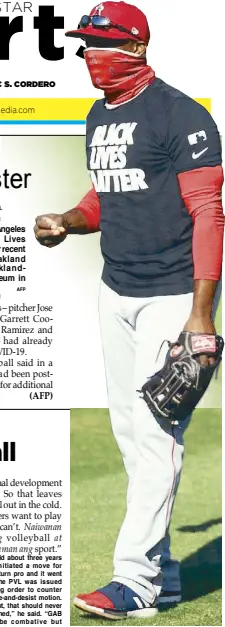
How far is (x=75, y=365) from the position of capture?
6504mm

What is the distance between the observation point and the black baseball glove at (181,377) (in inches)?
237

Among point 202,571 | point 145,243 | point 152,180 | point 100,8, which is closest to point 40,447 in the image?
point 202,571

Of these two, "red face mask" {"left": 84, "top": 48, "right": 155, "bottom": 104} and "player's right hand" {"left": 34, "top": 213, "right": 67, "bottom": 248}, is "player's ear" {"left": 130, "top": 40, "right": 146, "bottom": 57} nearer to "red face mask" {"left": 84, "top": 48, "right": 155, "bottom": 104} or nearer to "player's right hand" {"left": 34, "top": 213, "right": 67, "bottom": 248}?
"red face mask" {"left": 84, "top": 48, "right": 155, "bottom": 104}

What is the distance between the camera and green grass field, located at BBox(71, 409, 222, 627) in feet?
21.2

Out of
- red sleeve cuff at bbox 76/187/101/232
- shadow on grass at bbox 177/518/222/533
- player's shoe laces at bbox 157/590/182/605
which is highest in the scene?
red sleeve cuff at bbox 76/187/101/232

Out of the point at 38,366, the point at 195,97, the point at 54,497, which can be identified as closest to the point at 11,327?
the point at 38,366

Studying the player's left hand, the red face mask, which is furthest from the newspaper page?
the player's left hand

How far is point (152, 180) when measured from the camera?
241 inches

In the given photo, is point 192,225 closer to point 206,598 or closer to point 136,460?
point 136,460

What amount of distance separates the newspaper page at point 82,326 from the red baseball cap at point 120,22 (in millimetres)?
11

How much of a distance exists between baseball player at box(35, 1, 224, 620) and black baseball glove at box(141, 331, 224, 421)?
0.03 metres

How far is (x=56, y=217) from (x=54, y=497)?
3.81 ft

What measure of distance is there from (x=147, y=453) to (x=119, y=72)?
1514 millimetres

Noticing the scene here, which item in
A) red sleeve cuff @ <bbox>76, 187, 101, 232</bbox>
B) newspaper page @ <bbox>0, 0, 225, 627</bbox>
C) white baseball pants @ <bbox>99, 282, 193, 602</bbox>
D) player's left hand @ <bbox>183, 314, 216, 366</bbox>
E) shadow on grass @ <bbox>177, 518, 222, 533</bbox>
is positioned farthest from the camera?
shadow on grass @ <bbox>177, 518, 222, 533</bbox>
